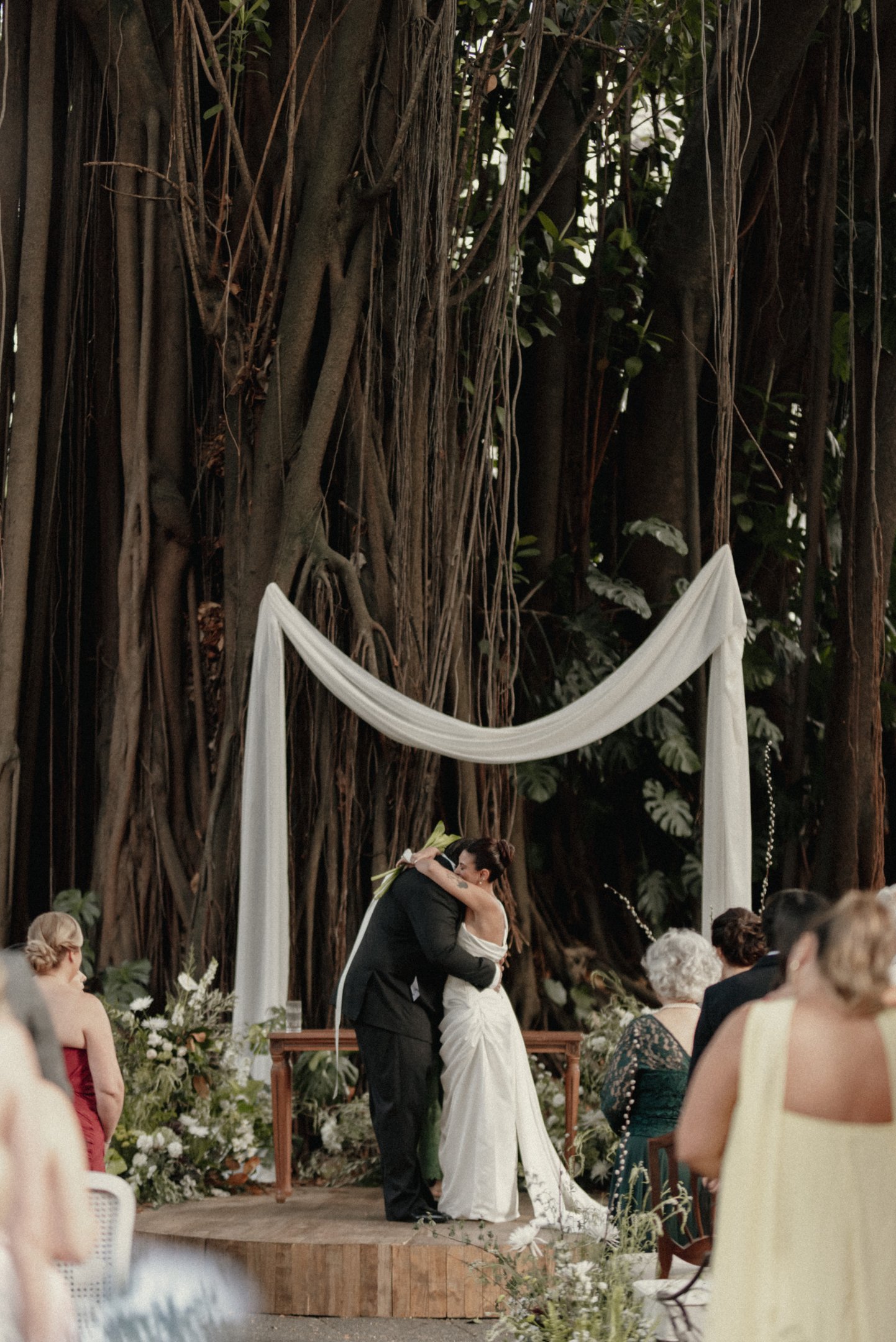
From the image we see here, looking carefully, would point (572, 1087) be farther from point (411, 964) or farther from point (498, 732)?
point (498, 732)

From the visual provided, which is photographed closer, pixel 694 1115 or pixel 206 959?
pixel 694 1115

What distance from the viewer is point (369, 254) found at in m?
5.91

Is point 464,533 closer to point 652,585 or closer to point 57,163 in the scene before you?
point 652,585

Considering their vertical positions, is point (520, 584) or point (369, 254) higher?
Answer: point (369, 254)

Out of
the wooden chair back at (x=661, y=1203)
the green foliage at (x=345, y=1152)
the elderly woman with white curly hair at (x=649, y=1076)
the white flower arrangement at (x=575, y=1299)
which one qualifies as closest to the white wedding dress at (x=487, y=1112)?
the green foliage at (x=345, y=1152)

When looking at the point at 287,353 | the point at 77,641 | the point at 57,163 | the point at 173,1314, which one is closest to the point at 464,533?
the point at 287,353

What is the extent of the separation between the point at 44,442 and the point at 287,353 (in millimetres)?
1102

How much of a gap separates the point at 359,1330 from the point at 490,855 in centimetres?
136

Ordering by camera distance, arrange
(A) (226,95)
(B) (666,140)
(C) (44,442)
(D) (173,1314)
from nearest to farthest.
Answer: (D) (173,1314) → (A) (226,95) → (C) (44,442) → (B) (666,140)

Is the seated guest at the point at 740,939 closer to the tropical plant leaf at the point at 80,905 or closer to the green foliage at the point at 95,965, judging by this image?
the green foliage at the point at 95,965

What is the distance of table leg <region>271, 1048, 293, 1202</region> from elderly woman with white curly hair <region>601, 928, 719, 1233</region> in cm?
146

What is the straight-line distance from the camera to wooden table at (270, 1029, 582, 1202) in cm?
491

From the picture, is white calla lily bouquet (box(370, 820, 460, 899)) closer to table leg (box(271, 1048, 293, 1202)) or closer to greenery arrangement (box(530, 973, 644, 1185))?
table leg (box(271, 1048, 293, 1202))

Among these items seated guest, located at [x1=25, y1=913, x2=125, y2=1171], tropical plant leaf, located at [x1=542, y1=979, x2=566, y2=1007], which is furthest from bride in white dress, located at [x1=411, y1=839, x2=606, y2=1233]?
tropical plant leaf, located at [x1=542, y1=979, x2=566, y2=1007]
